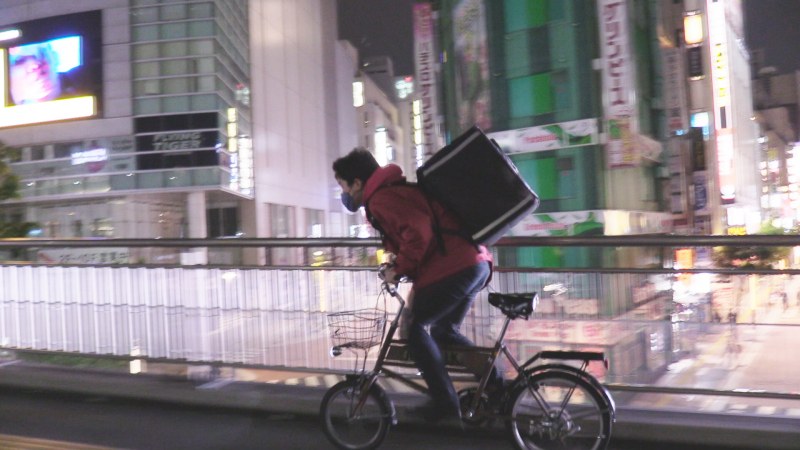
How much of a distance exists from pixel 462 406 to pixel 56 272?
13.8 ft

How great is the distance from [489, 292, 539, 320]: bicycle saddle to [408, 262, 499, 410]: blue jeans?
189 millimetres

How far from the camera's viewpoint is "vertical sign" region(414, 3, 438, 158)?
20.6 m

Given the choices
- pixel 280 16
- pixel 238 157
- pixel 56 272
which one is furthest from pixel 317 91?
pixel 56 272

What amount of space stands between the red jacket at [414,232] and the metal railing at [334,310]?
28.4 inches

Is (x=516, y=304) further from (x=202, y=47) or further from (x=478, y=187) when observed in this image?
(x=202, y=47)

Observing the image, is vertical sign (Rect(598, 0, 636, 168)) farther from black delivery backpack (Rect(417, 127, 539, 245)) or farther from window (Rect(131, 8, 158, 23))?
window (Rect(131, 8, 158, 23))

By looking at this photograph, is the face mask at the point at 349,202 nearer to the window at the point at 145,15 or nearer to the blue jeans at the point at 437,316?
the blue jeans at the point at 437,316

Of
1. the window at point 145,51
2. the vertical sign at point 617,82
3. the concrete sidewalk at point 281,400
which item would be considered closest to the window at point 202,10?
the window at point 145,51

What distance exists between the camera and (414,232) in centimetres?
360

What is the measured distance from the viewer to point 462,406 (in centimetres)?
394

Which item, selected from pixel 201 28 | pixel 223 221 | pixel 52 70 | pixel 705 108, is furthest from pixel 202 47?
pixel 705 108

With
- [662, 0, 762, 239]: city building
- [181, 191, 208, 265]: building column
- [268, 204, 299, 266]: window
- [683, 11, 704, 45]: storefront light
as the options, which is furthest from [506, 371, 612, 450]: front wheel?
[268, 204, 299, 266]: window

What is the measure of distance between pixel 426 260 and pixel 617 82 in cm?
1265

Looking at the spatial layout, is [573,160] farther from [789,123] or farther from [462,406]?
[789,123]
